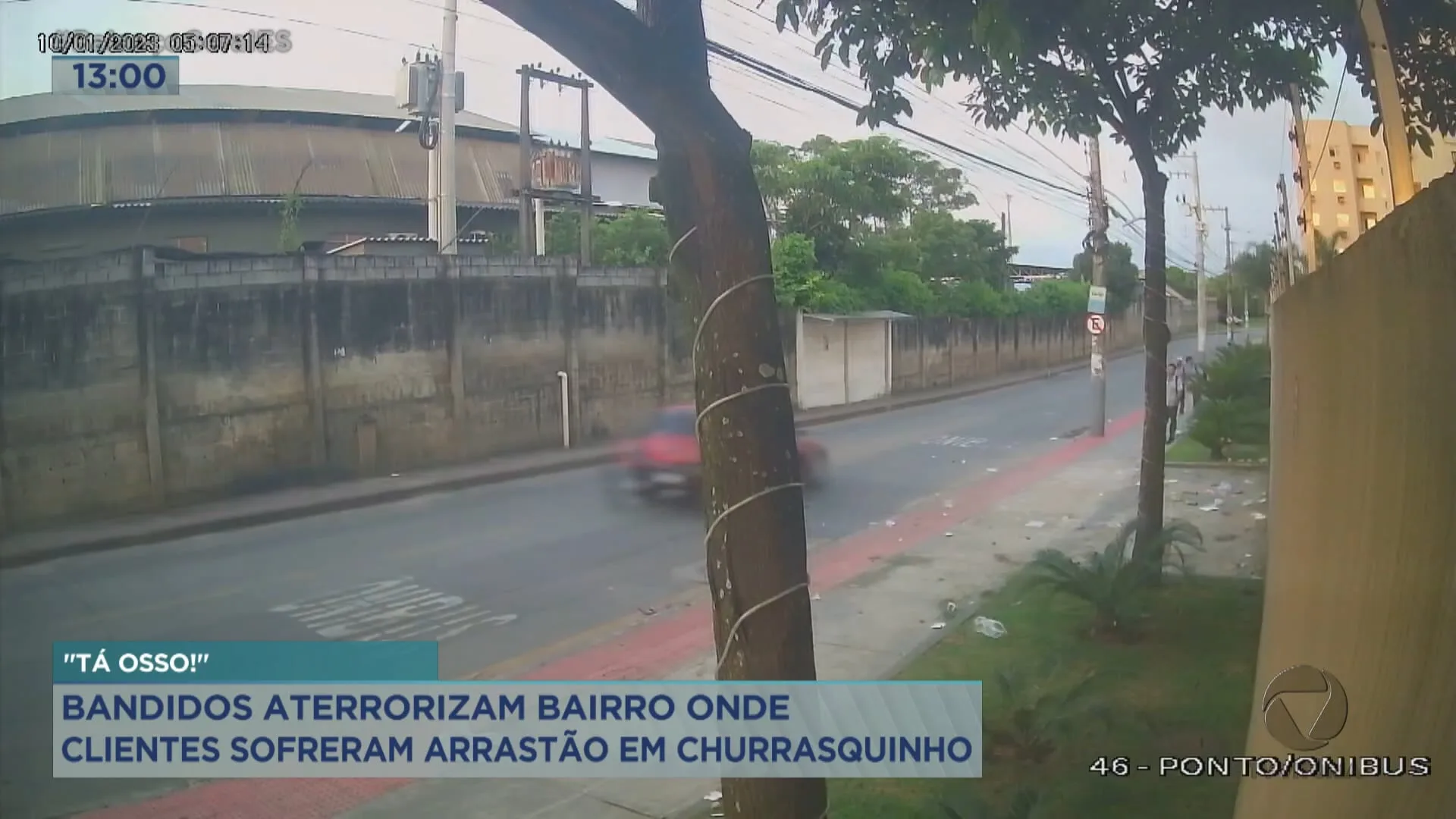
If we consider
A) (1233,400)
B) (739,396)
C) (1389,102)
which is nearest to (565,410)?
(739,396)

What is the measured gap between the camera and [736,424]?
78.0 inches

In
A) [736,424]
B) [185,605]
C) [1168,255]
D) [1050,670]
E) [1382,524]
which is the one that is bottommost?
[1050,670]

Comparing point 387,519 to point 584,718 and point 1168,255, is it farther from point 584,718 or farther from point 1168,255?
point 1168,255

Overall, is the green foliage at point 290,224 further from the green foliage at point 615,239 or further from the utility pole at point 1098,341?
the utility pole at point 1098,341

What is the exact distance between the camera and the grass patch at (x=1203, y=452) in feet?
7.88

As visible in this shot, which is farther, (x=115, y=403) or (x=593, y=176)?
(x=593, y=176)

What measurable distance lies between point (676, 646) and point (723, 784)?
75 cm

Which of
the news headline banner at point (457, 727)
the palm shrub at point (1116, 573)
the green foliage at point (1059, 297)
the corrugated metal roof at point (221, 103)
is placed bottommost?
the news headline banner at point (457, 727)

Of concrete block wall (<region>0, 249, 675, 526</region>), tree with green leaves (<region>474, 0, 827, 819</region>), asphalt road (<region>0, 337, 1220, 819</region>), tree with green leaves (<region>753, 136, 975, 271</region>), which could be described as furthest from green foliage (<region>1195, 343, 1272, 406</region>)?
concrete block wall (<region>0, 249, 675, 526</region>)

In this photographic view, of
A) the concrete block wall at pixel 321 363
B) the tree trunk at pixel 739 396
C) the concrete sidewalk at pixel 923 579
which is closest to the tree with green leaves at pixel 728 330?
the tree trunk at pixel 739 396

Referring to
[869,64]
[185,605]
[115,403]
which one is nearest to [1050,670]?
[869,64]

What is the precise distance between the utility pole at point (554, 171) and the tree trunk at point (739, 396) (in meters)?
0.46

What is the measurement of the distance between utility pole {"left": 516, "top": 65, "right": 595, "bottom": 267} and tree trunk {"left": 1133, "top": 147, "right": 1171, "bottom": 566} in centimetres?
147

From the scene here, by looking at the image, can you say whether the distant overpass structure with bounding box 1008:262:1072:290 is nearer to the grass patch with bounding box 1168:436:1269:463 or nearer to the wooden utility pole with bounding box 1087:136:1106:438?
the wooden utility pole with bounding box 1087:136:1106:438
